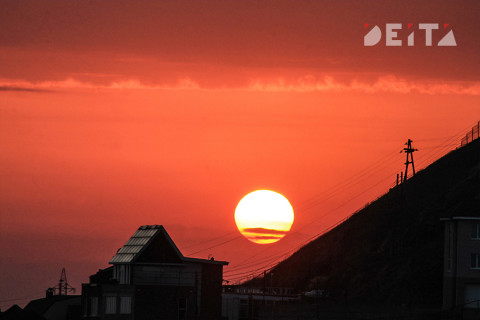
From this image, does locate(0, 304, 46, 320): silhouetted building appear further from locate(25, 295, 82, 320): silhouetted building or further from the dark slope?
the dark slope

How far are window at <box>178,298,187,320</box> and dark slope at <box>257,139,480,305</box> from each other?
2639cm

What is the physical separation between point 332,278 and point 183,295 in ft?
159

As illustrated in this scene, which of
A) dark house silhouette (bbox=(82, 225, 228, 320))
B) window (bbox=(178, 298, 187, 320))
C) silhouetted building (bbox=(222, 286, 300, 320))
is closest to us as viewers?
dark house silhouette (bbox=(82, 225, 228, 320))

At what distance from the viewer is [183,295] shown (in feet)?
293

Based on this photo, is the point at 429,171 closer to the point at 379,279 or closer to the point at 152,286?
the point at 379,279

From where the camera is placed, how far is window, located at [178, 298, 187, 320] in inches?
3472

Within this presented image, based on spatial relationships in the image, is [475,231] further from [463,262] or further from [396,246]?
[396,246]

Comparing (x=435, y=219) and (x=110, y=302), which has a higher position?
(x=435, y=219)

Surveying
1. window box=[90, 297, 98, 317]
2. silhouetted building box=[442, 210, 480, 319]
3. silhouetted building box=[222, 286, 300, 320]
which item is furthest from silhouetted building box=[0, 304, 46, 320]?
silhouetted building box=[442, 210, 480, 319]

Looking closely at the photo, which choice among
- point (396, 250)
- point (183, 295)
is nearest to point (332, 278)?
point (396, 250)

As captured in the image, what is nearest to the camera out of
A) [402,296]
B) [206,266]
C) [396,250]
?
[206,266]

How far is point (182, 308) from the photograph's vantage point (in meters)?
88.7

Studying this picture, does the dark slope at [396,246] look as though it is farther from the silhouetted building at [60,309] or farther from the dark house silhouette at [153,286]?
the silhouetted building at [60,309]

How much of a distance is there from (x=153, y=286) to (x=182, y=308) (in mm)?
3806
